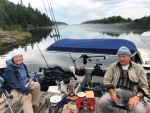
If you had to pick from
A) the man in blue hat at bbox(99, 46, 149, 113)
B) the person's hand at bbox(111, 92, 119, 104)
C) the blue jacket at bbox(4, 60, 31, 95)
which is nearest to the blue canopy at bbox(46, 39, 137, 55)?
the man in blue hat at bbox(99, 46, 149, 113)

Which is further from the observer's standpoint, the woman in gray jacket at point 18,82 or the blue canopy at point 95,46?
the blue canopy at point 95,46

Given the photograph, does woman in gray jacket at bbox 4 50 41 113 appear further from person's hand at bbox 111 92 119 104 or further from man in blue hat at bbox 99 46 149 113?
person's hand at bbox 111 92 119 104

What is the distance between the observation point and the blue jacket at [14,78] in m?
3.94

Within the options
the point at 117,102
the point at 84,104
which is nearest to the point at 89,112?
the point at 84,104

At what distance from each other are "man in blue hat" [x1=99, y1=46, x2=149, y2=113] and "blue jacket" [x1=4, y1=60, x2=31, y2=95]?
1.58 metres

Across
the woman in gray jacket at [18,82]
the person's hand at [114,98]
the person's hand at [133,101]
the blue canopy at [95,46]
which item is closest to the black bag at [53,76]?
the blue canopy at [95,46]

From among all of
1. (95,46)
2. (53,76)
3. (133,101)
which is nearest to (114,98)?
(133,101)

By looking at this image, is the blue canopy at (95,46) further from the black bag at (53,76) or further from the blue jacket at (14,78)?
the blue jacket at (14,78)

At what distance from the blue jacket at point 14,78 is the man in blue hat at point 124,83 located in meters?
1.58

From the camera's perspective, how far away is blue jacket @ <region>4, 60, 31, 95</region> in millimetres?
3945

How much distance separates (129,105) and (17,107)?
2.54 m

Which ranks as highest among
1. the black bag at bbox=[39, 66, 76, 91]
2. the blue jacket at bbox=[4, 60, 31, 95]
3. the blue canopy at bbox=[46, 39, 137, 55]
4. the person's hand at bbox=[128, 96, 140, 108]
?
the blue canopy at bbox=[46, 39, 137, 55]

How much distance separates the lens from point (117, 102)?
3480mm

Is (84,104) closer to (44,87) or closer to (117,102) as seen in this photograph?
(117,102)
